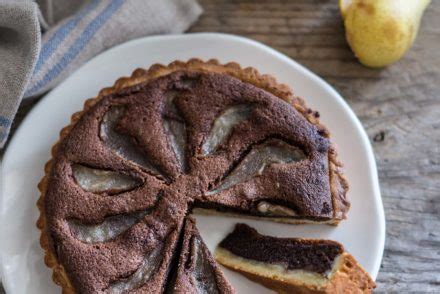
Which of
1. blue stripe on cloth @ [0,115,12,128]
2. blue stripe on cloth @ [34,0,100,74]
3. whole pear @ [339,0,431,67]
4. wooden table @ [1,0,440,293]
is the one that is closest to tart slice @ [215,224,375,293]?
wooden table @ [1,0,440,293]

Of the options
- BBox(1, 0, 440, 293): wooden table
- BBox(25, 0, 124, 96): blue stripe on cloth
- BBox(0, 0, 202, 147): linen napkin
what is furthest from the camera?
BBox(25, 0, 124, 96): blue stripe on cloth

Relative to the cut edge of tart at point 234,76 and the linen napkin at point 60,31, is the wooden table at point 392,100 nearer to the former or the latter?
the linen napkin at point 60,31

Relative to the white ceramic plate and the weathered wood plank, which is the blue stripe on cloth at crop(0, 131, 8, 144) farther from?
the weathered wood plank

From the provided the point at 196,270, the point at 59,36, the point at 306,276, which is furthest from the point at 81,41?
the point at 306,276

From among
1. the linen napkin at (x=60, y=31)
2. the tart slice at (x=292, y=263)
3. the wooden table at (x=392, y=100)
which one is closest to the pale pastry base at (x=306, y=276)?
the tart slice at (x=292, y=263)

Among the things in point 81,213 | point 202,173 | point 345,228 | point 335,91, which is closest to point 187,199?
point 202,173

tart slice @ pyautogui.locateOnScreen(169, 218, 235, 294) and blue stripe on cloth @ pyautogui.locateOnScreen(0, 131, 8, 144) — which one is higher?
blue stripe on cloth @ pyautogui.locateOnScreen(0, 131, 8, 144)
